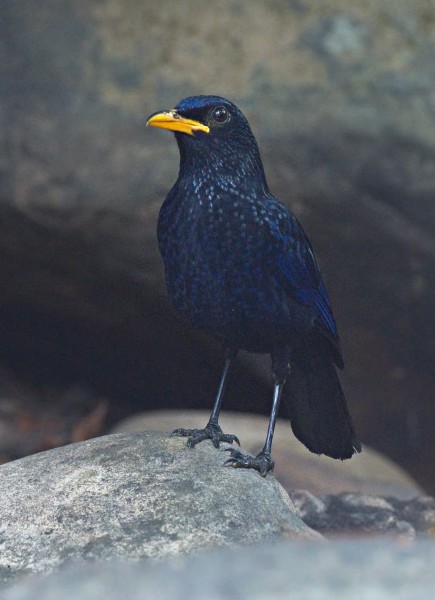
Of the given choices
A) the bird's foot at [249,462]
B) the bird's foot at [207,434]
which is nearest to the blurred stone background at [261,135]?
the bird's foot at [207,434]

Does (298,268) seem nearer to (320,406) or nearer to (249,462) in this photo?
(320,406)

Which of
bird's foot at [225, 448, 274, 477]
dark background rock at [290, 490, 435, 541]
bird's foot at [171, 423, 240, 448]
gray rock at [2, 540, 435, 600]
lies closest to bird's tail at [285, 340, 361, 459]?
dark background rock at [290, 490, 435, 541]

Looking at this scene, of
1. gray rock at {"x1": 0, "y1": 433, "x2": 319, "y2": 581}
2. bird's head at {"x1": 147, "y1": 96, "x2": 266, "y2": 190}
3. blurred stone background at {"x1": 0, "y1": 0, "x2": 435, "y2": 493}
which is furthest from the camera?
blurred stone background at {"x1": 0, "y1": 0, "x2": 435, "y2": 493}

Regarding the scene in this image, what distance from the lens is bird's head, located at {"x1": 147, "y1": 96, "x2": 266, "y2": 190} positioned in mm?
4254

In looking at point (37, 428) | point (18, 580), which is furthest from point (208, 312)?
point (37, 428)

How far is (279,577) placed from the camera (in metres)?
2.07

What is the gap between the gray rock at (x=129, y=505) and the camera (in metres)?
3.46

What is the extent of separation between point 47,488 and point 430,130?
314 centimetres

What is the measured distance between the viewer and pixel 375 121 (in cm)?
580

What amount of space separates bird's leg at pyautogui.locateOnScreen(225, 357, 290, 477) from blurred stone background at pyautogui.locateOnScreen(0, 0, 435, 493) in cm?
158

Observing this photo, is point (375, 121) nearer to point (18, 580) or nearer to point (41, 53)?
point (41, 53)

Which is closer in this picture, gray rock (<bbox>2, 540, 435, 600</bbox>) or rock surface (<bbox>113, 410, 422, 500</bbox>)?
gray rock (<bbox>2, 540, 435, 600</bbox>)

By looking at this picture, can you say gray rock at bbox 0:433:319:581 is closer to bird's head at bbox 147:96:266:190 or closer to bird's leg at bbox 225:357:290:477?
bird's leg at bbox 225:357:290:477

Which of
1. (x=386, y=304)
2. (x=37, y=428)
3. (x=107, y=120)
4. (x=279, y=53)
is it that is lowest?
(x=37, y=428)
